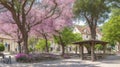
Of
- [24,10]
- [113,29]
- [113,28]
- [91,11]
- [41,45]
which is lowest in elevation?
[41,45]

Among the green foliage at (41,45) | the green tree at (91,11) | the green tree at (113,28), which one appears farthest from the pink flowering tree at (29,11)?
the green foliage at (41,45)

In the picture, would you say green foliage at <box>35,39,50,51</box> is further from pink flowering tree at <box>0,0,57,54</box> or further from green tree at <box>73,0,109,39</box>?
pink flowering tree at <box>0,0,57,54</box>

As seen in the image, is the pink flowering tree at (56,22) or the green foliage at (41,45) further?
the green foliage at (41,45)

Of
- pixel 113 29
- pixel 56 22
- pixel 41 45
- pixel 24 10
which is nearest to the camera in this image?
pixel 24 10

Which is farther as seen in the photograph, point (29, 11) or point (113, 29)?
point (113, 29)

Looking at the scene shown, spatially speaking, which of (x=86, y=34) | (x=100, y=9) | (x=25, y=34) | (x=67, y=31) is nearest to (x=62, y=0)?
(x=25, y=34)

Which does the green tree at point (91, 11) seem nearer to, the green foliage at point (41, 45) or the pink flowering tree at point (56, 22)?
the pink flowering tree at point (56, 22)

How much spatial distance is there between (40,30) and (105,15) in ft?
40.1

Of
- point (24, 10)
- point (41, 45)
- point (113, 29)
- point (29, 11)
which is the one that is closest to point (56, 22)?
point (29, 11)

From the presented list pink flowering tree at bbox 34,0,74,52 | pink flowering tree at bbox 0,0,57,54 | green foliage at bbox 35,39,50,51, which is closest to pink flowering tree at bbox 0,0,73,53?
pink flowering tree at bbox 0,0,57,54

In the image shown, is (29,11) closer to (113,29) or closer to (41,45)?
(113,29)

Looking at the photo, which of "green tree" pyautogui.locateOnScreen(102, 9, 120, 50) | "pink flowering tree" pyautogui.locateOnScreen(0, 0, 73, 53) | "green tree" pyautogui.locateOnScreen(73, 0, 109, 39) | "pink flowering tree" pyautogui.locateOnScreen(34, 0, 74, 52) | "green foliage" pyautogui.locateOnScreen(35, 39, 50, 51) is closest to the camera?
"pink flowering tree" pyautogui.locateOnScreen(0, 0, 73, 53)

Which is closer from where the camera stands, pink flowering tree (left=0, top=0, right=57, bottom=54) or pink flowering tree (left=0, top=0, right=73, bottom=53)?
pink flowering tree (left=0, top=0, right=57, bottom=54)

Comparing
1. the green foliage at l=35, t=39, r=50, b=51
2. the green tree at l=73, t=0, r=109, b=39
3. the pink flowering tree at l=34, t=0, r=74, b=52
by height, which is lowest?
the green foliage at l=35, t=39, r=50, b=51
